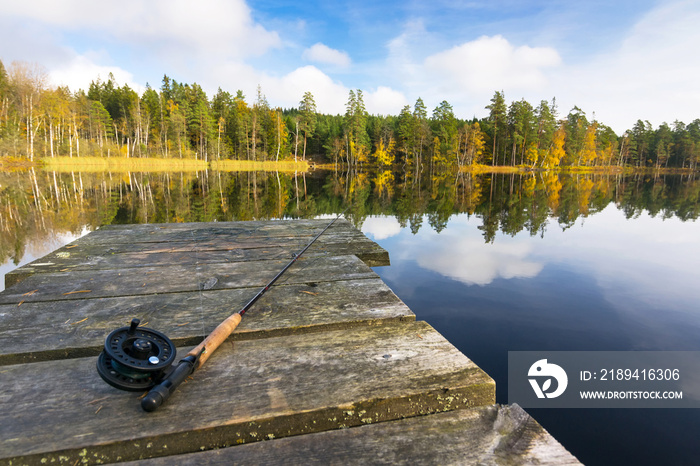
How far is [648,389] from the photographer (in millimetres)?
3457

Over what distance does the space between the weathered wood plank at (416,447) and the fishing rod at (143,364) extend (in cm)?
24

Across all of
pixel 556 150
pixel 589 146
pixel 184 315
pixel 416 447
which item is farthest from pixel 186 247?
pixel 589 146

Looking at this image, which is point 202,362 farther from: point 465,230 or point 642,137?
point 642,137

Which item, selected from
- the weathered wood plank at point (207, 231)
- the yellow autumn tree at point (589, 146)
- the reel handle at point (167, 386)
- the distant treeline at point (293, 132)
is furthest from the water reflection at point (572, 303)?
the yellow autumn tree at point (589, 146)

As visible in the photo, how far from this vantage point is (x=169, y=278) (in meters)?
2.65

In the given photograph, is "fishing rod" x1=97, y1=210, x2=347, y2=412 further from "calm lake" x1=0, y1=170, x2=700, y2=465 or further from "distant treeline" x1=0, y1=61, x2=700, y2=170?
"distant treeline" x1=0, y1=61, x2=700, y2=170

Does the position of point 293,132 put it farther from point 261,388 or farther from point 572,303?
point 261,388

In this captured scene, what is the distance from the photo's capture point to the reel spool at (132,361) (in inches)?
46.7

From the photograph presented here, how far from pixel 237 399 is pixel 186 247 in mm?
2904

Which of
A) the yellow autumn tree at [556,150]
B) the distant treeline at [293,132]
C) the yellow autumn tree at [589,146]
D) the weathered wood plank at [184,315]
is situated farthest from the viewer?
the yellow autumn tree at [589,146]

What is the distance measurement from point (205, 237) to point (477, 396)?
3828 millimetres

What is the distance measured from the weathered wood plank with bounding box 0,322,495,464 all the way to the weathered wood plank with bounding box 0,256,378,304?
3.21 feet

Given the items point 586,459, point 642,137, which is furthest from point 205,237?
point 642,137

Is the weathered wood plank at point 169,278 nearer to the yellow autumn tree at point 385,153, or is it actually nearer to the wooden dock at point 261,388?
the wooden dock at point 261,388
